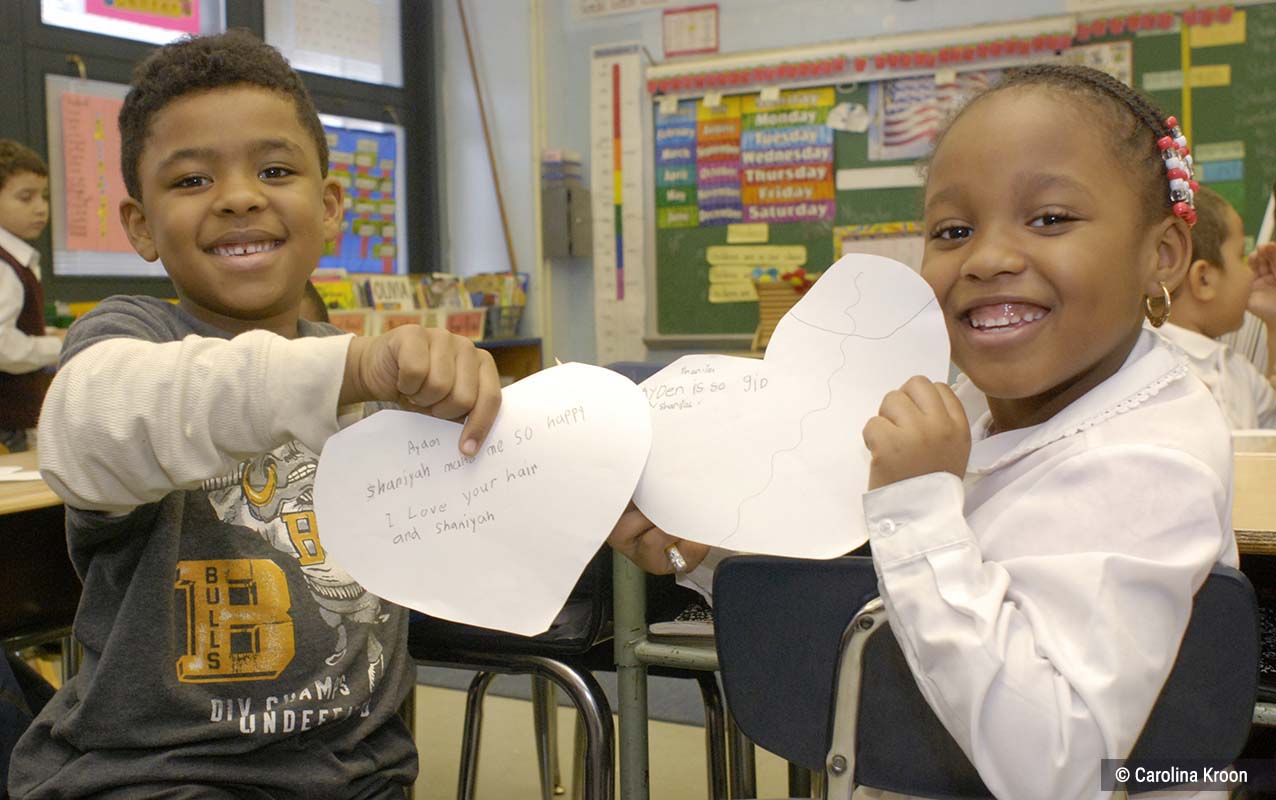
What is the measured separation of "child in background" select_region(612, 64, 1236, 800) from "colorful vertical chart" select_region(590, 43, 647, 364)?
4.28m

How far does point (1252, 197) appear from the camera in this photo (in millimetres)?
4176

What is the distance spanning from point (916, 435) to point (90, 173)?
13.5ft

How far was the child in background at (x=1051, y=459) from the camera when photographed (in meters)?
0.73

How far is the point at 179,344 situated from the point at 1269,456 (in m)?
1.58

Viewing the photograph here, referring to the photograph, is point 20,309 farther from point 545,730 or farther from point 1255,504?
point 1255,504

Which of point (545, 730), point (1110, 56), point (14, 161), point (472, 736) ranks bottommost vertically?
point (545, 730)

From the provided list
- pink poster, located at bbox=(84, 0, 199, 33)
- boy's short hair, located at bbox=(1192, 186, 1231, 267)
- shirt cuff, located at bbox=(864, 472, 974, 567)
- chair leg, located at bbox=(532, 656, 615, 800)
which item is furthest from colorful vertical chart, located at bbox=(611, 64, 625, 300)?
shirt cuff, located at bbox=(864, 472, 974, 567)

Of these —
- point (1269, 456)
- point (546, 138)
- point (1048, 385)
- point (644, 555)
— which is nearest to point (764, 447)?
point (644, 555)

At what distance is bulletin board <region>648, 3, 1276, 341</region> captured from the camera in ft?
13.7

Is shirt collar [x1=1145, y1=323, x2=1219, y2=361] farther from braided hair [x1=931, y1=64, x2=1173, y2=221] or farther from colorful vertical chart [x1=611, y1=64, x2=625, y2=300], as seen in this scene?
colorful vertical chart [x1=611, y1=64, x2=625, y2=300]

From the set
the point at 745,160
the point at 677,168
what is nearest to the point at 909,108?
the point at 745,160

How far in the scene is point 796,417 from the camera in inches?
31.4

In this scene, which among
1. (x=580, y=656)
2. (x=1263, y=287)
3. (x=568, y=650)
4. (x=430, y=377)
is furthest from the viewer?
(x=1263, y=287)

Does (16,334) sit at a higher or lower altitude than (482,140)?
lower
